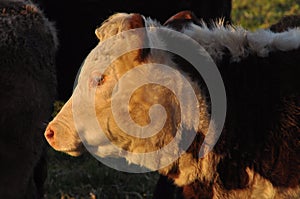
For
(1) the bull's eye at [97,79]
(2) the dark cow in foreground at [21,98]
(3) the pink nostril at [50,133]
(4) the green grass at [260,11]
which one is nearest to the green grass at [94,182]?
(2) the dark cow in foreground at [21,98]

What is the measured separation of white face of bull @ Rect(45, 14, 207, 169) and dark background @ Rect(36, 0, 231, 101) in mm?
2311

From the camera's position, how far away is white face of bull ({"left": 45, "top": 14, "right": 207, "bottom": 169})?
150 inches

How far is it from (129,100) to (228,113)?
0.50 m

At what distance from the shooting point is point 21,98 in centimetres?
446

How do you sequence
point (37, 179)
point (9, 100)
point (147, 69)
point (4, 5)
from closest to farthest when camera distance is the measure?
1. point (147, 69)
2. point (9, 100)
3. point (4, 5)
4. point (37, 179)

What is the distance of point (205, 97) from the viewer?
3900mm

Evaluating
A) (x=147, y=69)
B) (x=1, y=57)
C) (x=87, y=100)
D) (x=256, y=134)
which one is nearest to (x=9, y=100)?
(x=1, y=57)

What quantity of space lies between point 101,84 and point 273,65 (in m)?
0.86

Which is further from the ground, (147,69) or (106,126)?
(147,69)

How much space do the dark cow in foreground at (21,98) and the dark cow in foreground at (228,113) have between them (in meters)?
0.60

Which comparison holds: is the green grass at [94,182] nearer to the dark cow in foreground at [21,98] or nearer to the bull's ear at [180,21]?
the dark cow in foreground at [21,98]

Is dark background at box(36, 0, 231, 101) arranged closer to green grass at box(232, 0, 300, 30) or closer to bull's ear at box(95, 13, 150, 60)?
bull's ear at box(95, 13, 150, 60)

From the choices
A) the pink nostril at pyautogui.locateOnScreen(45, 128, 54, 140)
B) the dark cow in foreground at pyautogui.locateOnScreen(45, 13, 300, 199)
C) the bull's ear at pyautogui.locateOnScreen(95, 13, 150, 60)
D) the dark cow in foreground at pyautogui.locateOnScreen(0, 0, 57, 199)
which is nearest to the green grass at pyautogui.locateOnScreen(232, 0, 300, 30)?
the dark cow in foreground at pyautogui.locateOnScreen(0, 0, 57, 199)

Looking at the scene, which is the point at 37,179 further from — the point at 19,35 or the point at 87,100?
the point at 87,100
